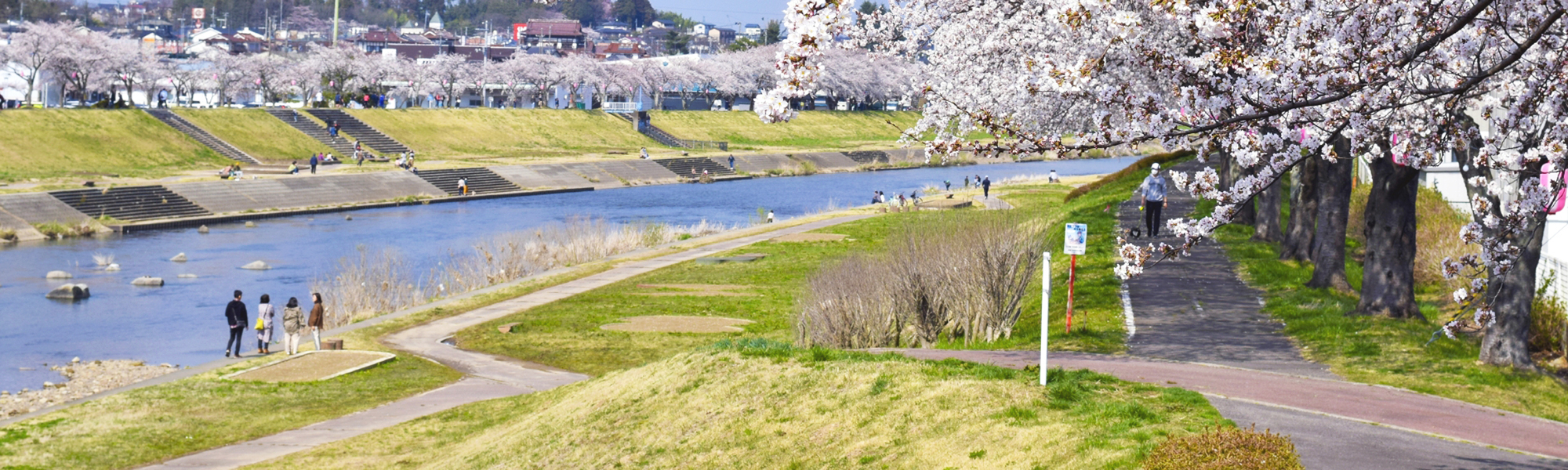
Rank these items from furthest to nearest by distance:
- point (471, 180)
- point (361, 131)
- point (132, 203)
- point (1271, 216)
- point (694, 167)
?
point (694, 167) < point (361, 131) < point (471, 180) < point (132, 203) < point (1271, 216)

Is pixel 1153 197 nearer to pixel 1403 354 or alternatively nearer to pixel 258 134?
pixel 1403 354

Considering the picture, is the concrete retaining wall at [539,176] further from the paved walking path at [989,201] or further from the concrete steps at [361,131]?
the paved walking path at [989,201]

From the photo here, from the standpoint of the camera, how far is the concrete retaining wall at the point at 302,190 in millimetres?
64938

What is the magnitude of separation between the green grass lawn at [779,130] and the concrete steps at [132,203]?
59.7 m

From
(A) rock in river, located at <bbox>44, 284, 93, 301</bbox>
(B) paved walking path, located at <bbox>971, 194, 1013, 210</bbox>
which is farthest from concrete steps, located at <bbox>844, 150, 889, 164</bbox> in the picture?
(A) rock in river, located at <bbox>44, 284, 93, 301</bbox>

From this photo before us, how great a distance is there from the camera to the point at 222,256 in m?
50.0

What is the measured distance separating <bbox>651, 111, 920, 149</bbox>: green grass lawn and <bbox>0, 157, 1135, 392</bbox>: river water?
2820 cm

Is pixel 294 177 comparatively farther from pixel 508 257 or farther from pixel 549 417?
pixel 549 417

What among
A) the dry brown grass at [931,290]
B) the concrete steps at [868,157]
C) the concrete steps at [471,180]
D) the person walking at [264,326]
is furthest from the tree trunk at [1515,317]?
the concrete steps at [868,157]

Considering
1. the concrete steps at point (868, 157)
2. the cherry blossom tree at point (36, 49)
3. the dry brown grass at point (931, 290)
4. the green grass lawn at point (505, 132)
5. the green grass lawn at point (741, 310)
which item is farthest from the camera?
the concrete steps at point (868, 157)

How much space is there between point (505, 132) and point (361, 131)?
14312 mm

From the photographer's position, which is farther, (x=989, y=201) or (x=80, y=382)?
(x=989, y=201)

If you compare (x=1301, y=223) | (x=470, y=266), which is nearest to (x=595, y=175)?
(x=470, y=266)

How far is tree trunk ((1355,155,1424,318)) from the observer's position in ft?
65.8
